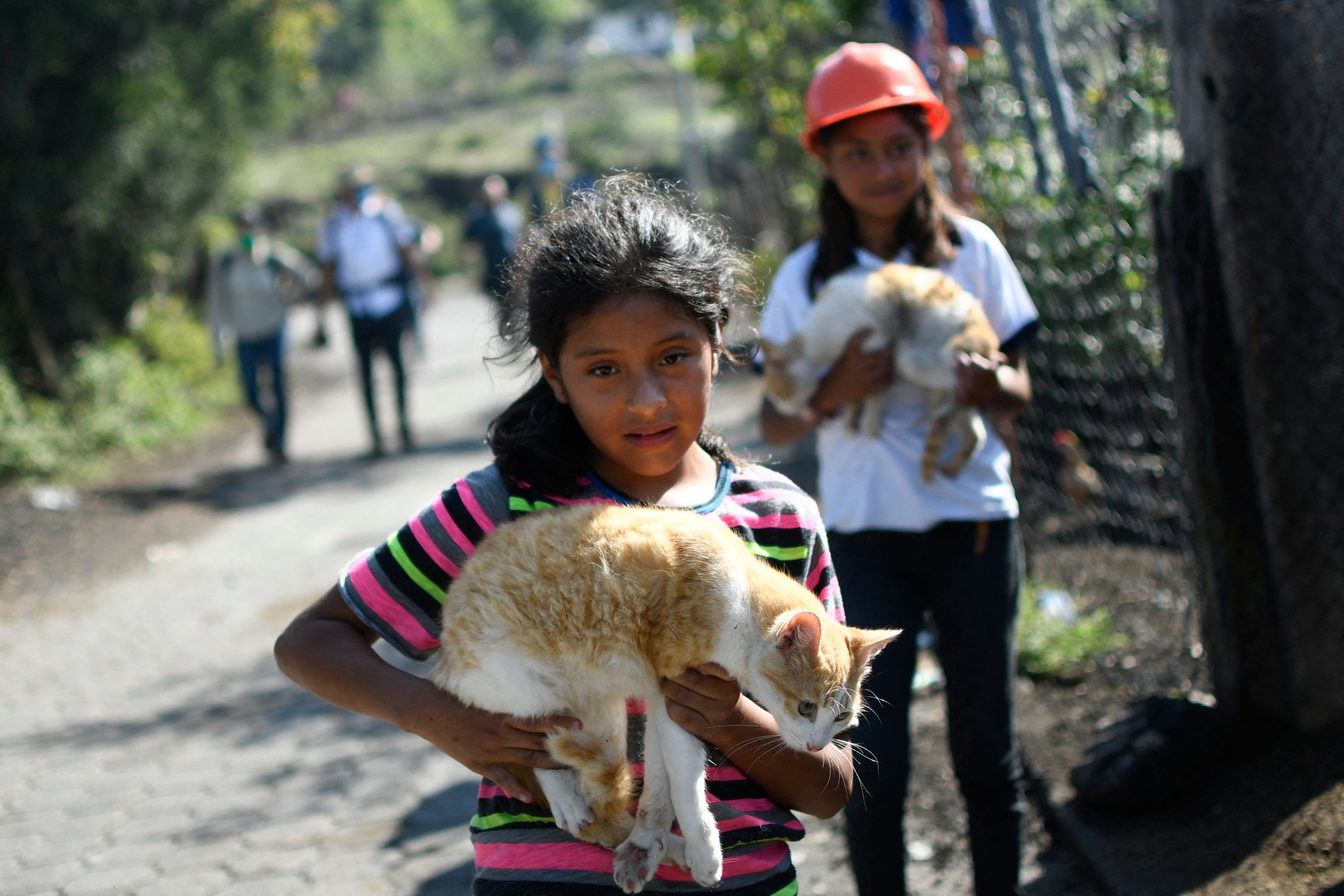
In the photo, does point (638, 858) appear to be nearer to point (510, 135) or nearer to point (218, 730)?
point (218, 730)

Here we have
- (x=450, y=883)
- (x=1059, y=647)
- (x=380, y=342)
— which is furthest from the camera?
(x=380, y=342)

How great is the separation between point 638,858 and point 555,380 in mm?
872

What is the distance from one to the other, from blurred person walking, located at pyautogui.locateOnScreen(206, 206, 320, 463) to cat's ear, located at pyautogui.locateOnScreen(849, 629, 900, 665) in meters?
9.11

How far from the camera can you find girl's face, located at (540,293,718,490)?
188cm

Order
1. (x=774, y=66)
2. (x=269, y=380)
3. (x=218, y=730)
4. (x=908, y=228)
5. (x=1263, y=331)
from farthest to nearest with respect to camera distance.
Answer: (x=269, y=380)
(x=774, y=66)
(x=218, y=730)
(x=1263, y=331)
(x=908, y=228)

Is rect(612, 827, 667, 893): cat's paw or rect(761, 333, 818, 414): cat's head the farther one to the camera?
rect(761, 333, 818, 414): cat's head

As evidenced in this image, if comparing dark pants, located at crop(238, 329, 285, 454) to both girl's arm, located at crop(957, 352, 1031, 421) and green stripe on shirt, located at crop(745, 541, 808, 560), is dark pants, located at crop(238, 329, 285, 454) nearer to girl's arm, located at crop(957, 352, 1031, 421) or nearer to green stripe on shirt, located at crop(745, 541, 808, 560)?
girl's arm, located at crop(957, 352, 1031, 421)

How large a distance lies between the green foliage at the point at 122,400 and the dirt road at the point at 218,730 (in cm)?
79

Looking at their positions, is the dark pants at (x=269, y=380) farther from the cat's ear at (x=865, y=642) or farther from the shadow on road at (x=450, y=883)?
the cat's ear at (x=865, y=642)

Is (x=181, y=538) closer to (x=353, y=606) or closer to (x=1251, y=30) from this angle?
(x=353, y=606)

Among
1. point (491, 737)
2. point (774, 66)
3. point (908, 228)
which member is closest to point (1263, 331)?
point (908, 228)

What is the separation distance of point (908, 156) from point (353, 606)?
6.36 ft

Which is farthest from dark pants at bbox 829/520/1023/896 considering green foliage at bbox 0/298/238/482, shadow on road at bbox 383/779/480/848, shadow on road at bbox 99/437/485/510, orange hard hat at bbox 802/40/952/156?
green foliage at bbox 0/298/238/482

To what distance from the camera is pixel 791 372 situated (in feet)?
10.0
